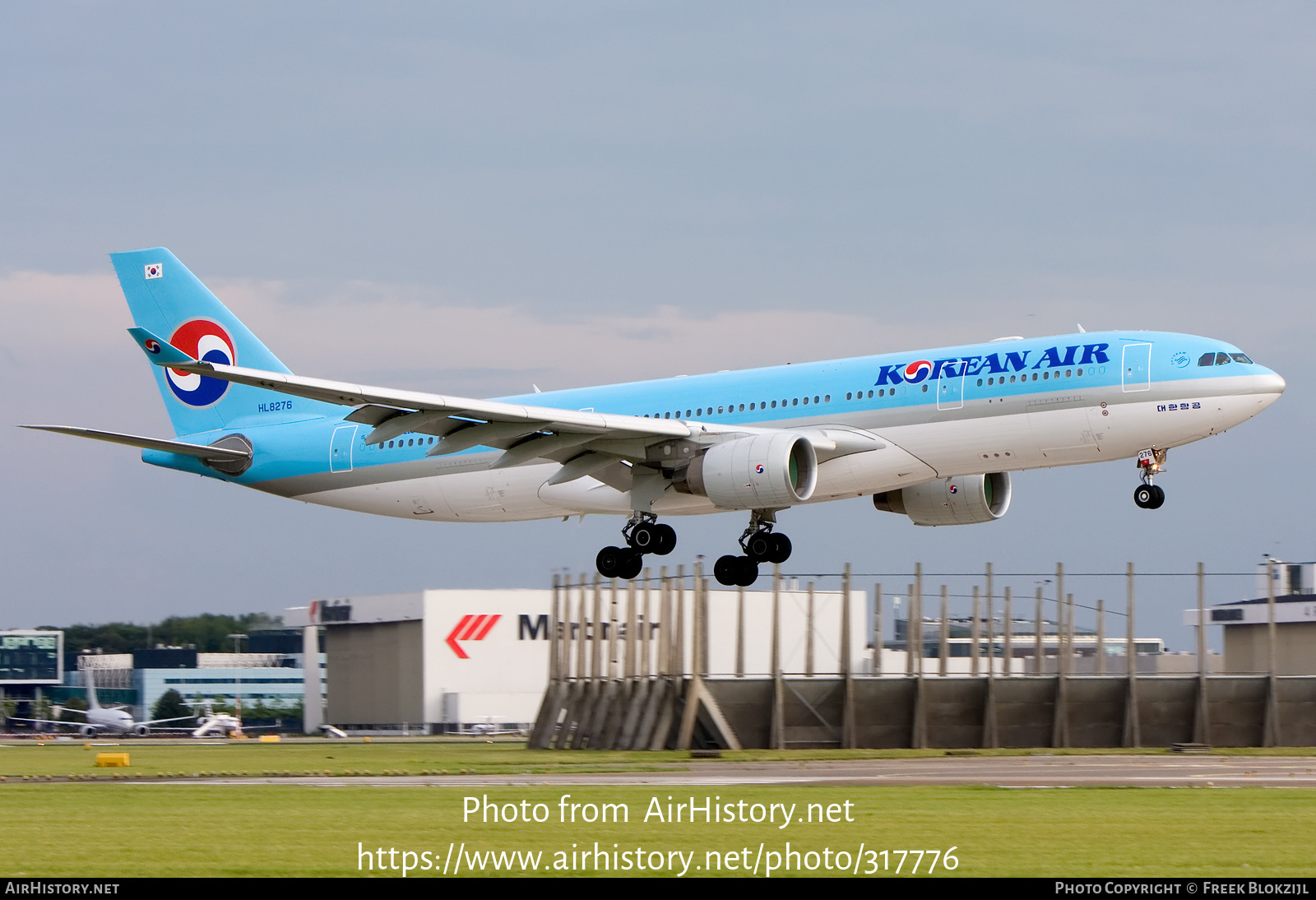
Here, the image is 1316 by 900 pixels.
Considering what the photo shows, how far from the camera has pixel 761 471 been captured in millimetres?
38000

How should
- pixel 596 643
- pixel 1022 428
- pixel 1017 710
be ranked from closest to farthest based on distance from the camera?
pixel 1022 428 < pixel 1017 710 < pixel 596 643

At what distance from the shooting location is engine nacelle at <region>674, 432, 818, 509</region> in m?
37.9

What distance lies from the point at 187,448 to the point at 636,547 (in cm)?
1310

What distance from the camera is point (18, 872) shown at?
21641 mm

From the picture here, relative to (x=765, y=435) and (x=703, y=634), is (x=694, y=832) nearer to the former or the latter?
(x=765, y=435)

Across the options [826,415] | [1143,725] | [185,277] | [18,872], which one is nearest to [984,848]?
[18,872]

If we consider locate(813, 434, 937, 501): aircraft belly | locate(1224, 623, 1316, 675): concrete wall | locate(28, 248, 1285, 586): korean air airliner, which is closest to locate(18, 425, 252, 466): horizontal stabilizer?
locate(28, 248, 1285, 586): korean air airliner

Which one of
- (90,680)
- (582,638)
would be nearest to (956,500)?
(582,638)

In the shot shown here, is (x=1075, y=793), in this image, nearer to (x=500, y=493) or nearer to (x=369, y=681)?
(x=500, y=493)

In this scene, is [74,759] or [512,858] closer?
[512,858]

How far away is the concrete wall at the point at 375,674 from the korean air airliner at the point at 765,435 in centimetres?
7439

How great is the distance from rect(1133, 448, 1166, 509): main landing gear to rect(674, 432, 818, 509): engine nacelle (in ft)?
24.3

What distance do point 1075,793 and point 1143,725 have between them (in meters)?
30.3

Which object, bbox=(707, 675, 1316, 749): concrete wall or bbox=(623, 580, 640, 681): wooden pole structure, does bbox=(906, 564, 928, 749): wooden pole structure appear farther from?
bbox=(623, 580, 640, 681): wooden pole structure
